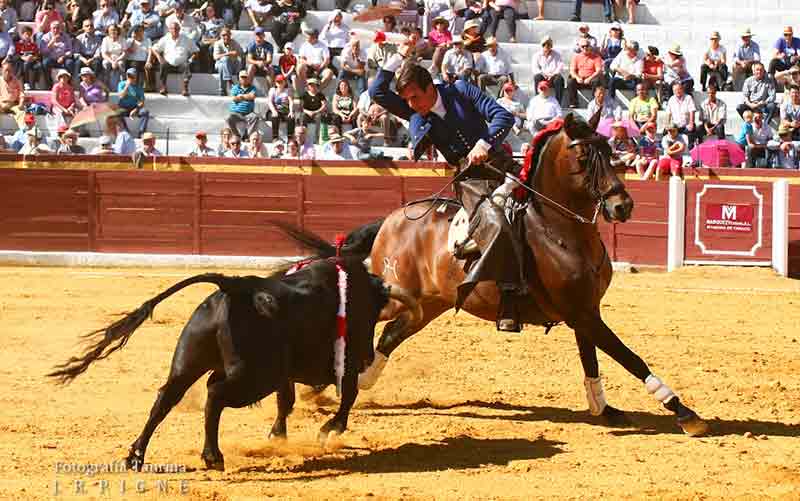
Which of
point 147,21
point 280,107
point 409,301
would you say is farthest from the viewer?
point 147,21

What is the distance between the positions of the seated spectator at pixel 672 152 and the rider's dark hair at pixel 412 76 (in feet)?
32.8

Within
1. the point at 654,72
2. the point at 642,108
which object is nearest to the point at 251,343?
the point at 642,108

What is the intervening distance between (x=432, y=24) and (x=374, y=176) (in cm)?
341

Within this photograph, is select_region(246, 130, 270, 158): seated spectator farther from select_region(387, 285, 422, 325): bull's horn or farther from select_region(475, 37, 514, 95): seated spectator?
select_region(387, 285, 422, 325): bull's horn

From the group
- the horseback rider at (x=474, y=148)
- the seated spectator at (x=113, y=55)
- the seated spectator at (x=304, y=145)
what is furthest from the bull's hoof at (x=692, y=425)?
the seated spectator at (x=113, y=55)

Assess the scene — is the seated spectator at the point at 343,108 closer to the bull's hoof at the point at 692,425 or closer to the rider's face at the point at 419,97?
the rider's face at the point at 419,97

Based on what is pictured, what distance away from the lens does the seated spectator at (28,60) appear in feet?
62.4

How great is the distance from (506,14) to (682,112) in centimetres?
349

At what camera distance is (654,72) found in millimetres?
19562

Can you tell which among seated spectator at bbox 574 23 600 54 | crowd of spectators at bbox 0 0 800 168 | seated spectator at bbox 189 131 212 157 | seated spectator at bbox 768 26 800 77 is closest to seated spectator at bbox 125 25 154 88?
crowd of spectators at bbox 0 0 800 168

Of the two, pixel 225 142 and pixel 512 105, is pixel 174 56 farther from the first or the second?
pixel 512 105

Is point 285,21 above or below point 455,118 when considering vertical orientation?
above

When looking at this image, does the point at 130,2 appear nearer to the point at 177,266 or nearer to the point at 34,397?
the point at 177,266

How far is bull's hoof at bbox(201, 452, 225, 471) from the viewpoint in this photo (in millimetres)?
6074
